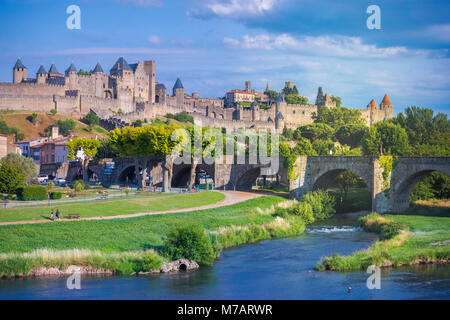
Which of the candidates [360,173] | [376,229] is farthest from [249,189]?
[376,229]

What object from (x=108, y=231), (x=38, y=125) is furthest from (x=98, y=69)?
(x=108, y=231)

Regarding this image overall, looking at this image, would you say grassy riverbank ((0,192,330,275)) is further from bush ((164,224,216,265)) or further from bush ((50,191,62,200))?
bush ((50,191,62,200))

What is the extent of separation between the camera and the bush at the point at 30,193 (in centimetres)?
4069

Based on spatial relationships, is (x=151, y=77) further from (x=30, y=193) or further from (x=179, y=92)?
(x=30, y=193)

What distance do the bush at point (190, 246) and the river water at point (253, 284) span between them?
617 millimetres

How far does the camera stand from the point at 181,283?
81.8 feet

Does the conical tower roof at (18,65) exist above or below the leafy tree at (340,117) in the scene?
above

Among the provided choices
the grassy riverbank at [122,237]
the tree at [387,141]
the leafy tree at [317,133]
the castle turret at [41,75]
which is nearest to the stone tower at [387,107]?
the leafy tree at [317,133]

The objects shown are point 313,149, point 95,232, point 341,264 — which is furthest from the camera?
point 313,149

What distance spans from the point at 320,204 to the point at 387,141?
24.5 m

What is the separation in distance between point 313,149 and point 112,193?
33.8 m

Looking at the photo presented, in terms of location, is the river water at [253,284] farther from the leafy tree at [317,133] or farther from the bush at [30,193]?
the leafy tree at [317,133]

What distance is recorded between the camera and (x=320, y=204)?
152 ft
